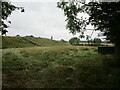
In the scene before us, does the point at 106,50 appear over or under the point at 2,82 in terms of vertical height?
over

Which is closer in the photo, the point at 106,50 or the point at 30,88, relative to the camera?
the point at 30,88

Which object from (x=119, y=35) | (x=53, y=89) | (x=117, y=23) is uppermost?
(x=117, y=23)

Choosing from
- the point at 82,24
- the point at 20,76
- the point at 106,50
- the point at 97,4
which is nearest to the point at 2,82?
the point at 20,76

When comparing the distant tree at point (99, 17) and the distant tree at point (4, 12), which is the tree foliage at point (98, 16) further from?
the distant tree at point (4, 12)

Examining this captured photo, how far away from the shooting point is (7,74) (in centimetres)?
1107

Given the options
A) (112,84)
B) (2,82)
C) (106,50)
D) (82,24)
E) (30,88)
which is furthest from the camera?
(106,50)

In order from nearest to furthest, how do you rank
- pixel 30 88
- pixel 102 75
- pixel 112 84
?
pixel 112 84 → pixel 30 88 → pixel 102 75

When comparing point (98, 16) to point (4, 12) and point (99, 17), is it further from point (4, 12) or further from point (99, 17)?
point (4, 12)

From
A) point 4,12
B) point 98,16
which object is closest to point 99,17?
point 98,16

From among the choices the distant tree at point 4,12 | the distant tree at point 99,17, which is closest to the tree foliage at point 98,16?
the distant tree at point 99,17

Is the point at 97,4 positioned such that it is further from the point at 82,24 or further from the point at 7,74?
the point at 7,74

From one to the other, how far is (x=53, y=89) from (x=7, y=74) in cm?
399

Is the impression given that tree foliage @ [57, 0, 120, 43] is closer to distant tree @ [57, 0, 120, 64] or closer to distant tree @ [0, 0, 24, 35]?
distant tree @ [57, 0, 120, 64]

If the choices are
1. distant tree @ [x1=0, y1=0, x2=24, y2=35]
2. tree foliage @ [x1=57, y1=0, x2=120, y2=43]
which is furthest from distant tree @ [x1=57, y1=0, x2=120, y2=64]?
distant tree @ [x1=0, y1=0, x2=24, y2=35]
